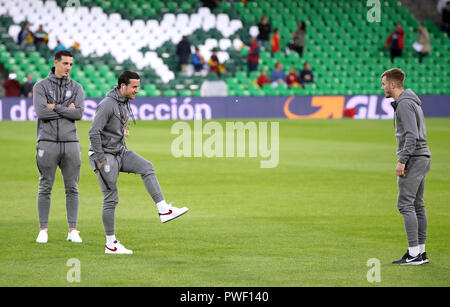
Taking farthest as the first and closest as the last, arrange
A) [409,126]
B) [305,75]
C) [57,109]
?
1. [305,75]
2. [57,109]
3. [409,126]

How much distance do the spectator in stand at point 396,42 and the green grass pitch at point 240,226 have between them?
59.0 feet

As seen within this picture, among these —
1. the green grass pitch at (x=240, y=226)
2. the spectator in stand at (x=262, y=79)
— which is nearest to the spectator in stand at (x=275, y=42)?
the spectator in stand at (x=262, y=79)

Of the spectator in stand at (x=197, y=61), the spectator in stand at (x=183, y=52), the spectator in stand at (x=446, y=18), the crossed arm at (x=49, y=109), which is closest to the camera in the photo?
the crossed arm at (x=49, y=109)

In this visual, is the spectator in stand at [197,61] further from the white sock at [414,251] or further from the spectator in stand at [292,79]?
the white sock at [414,251]

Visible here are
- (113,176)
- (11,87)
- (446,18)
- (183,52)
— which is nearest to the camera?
(113,176)

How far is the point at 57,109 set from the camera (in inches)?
349

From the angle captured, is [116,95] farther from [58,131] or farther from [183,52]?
[183,52]

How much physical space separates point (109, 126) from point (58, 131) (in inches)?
37.0

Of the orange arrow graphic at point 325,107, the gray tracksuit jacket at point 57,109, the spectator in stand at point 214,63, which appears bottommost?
the gray tracksuit jacket at point 57,109

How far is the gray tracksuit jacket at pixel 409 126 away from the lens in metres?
7.69

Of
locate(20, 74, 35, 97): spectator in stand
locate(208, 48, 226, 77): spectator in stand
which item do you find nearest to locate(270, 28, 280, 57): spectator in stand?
locate(208, 48, 226, 77): spectator in stand

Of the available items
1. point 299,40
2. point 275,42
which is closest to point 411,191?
point 275,42

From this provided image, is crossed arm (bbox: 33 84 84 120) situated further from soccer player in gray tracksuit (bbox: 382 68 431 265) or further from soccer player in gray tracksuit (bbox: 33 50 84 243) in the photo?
soccer player in gray tracksuit (bbox: 382 68 431 265)

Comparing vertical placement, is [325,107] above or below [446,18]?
below
